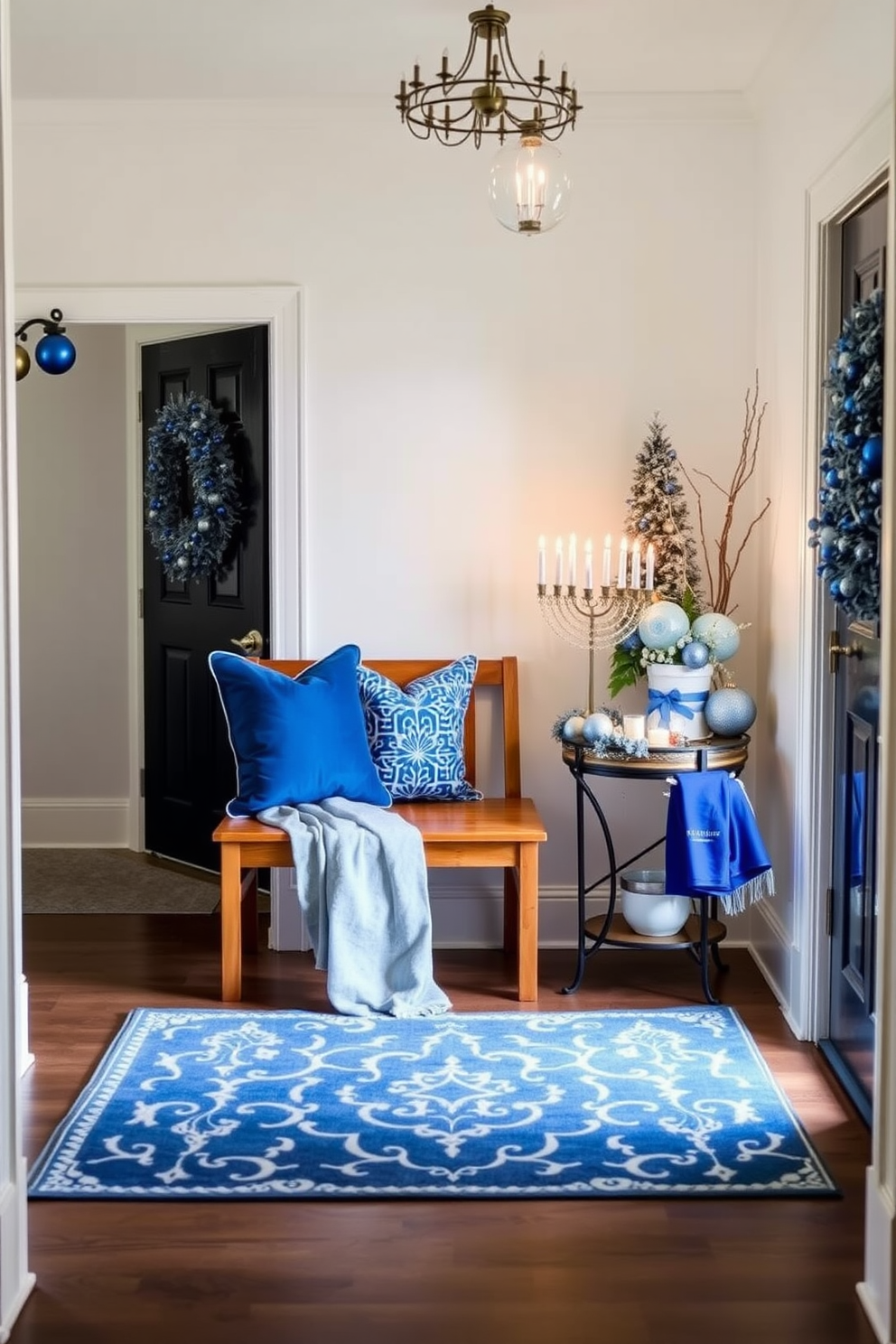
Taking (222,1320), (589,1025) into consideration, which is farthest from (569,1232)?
(589,1025)

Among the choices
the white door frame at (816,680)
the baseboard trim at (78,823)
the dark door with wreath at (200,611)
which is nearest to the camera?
the white door frame at (816,680)

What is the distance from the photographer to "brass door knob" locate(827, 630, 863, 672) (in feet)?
12.2

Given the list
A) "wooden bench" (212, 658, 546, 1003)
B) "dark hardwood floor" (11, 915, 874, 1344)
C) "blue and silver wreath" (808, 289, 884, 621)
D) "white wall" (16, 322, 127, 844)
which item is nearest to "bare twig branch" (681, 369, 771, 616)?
"wooden bench" (212, 658, 546, 1003)

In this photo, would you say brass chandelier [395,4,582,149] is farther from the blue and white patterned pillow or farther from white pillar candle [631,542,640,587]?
the blue and white patterned pillow

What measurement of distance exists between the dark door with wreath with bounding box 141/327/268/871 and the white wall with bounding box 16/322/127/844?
0.84 ft

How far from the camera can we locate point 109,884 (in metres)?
5.77

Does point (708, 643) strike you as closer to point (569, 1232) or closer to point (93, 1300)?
point (569, 1232)

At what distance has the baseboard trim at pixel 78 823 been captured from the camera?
21.0 ft

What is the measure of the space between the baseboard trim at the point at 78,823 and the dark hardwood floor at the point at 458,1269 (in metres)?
2.93

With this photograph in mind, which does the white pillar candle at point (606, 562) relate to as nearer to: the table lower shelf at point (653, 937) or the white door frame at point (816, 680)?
the white door frame at point (816, 680)

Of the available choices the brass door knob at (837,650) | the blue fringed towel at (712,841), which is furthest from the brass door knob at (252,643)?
the brass door knob at (837,650)

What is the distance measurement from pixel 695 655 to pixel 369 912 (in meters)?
1.22

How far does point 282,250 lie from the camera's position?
4.83 meters

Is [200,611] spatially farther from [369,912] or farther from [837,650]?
[837,650]
